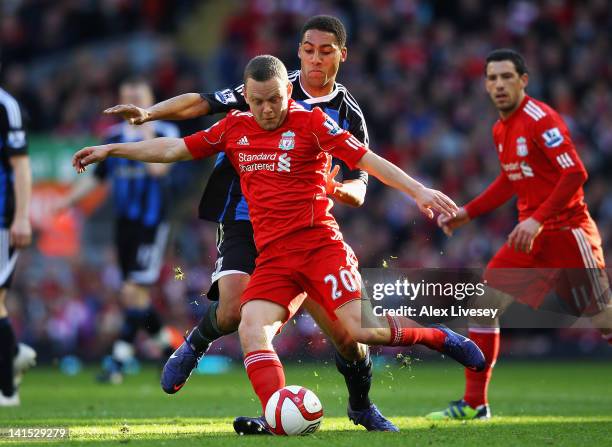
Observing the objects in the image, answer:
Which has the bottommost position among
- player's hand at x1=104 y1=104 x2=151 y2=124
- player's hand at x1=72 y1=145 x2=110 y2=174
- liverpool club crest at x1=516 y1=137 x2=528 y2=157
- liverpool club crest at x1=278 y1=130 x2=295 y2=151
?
liverpool club crest at x1=516 y1=137 x2=528 y2=157

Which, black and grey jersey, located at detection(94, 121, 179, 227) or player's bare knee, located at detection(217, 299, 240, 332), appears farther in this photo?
black and grey jersey, located at detection(94, 121, 179, 227)

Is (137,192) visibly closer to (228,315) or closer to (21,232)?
(21,232)

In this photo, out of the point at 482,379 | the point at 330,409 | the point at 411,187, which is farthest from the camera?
the point at 330,409

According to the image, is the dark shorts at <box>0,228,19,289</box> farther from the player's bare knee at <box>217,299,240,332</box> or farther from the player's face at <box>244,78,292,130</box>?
the player's face at <box>244,78,292,130</box>

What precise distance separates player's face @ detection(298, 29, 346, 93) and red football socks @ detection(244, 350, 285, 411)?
1890mm

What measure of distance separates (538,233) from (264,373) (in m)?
2.55

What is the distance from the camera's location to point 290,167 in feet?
21.2

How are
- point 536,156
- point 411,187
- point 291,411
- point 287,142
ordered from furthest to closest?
point 536,156 < point 287,142 < point 411,187 < point 291,411

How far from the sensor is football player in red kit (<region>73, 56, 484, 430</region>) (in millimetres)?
6270

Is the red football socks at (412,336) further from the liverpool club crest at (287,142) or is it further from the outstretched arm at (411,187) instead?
the liverpool club crest at (287,142)

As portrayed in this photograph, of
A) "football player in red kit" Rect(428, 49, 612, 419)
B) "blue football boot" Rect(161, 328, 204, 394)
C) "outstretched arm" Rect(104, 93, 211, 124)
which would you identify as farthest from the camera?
"football player in red kit" Rect(428, 49, 612, 419)

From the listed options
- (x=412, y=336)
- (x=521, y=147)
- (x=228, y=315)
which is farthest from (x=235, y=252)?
(x=521, y=147)

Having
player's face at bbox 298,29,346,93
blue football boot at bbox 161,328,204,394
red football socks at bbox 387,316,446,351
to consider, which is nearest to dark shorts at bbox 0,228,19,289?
blue football boot at bbox 161,328,204,394

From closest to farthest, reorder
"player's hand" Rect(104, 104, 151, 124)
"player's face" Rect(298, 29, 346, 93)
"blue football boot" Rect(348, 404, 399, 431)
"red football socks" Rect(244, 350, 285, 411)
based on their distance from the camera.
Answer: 1. "red football socks" Rect(244, 350, 285, 411)
2. "player's hand" Rect(104, 104, 151, 124)
3. "blue football boot" Rect(348, 404, 399, 431)
4. "player's face" Rect(298, 29, 346, 93)
